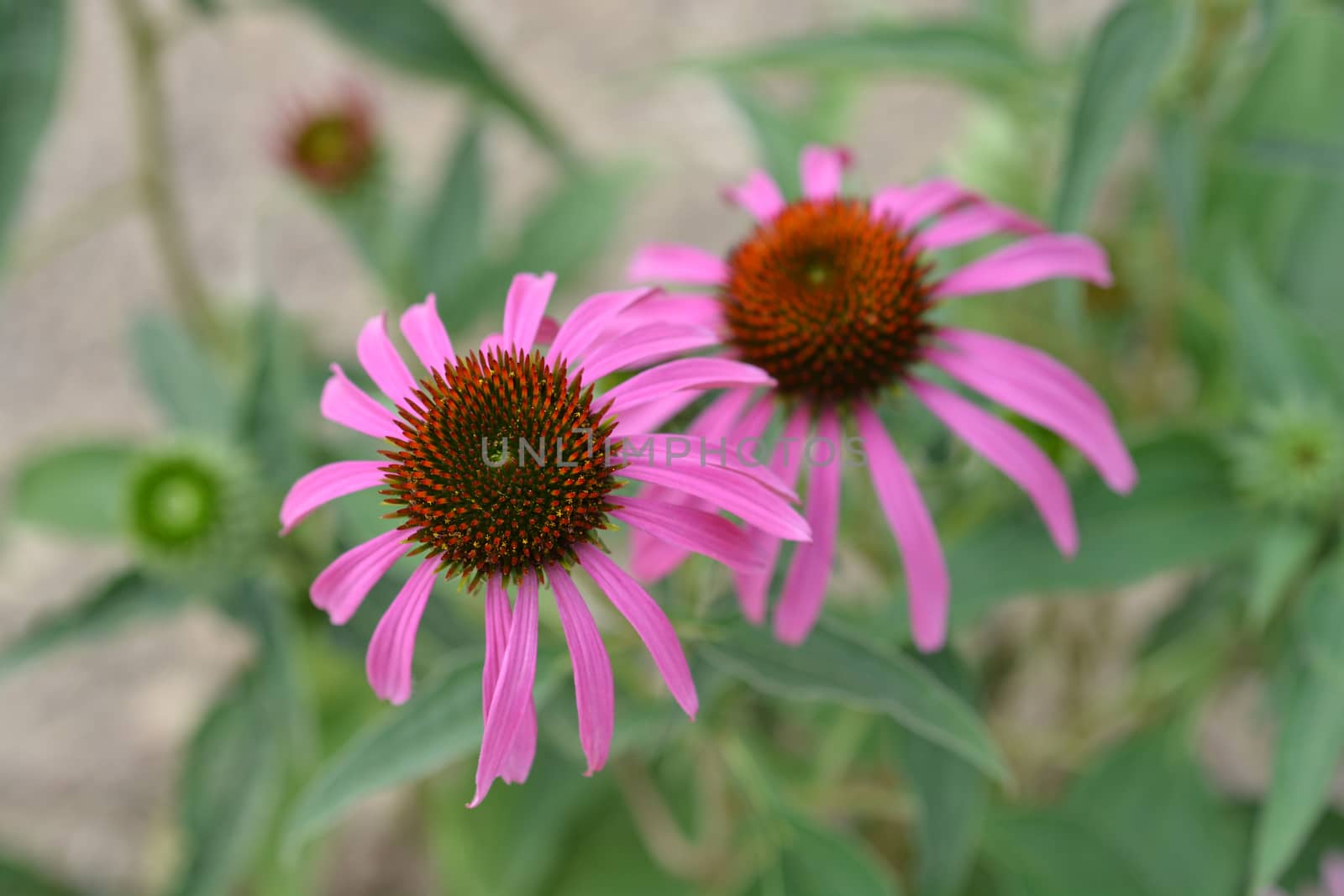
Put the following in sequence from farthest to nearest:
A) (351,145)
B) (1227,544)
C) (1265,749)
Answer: (1265,749) → (351,145) → (1227,544)

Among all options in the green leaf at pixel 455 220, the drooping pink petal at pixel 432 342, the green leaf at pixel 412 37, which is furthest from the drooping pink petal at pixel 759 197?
the green leaf at pixel 455 220

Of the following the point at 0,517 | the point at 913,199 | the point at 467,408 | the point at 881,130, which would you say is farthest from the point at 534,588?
the point at 881,130

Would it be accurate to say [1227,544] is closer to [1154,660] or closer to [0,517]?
[1154,660]

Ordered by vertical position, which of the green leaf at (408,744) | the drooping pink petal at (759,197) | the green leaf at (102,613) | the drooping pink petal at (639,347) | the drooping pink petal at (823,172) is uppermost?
the drooping pink petal at (823,172)

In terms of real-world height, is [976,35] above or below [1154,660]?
above

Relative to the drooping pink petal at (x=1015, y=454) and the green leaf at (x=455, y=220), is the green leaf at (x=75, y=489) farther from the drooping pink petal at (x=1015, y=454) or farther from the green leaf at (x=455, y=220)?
the drooping pink petal at (x=1015, y=454)

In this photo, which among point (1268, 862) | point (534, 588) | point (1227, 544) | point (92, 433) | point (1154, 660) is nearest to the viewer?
point (534, 588)

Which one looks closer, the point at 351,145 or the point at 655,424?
the point at 655,424
